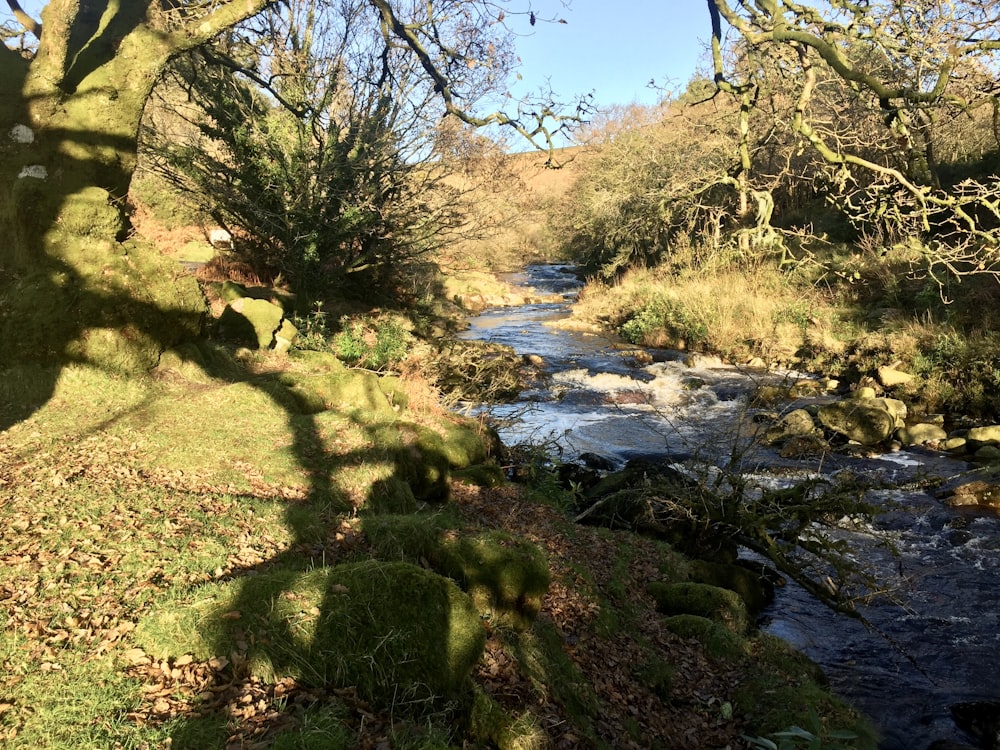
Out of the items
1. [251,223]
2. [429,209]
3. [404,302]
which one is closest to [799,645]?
[429,209]

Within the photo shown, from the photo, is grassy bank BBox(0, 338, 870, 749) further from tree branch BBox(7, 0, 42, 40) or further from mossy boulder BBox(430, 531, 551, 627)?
tree branch BBox(7, 0, 42, 40)

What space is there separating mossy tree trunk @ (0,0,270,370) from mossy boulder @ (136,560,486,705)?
3.78 m

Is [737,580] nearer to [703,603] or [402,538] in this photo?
[703,603]

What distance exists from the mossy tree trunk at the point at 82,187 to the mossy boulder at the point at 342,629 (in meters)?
3.78

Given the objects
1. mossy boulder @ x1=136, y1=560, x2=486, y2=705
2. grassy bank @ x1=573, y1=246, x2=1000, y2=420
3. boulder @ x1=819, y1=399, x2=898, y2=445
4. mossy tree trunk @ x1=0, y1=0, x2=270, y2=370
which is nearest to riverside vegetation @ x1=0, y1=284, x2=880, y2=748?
mossy boulder @ x1=136, y1=560, x2=486, y2=705

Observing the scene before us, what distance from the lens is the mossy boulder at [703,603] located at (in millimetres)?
5930

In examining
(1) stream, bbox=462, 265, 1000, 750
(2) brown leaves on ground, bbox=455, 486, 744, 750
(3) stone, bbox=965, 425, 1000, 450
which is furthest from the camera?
(3) stone, bbox=965, 425, 1000, 450

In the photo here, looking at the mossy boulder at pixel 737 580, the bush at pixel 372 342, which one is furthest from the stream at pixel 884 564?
the bush at pixel 372 342

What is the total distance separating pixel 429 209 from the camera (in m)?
14.1

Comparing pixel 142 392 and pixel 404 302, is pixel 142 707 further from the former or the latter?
pixel 404 302

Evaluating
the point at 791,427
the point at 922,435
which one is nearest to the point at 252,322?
the point at 791,427

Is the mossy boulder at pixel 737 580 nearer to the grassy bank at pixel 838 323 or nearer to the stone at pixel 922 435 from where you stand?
the grassy bank at pixel 838 323

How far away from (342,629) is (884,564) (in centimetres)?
741

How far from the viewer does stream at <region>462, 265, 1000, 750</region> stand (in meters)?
5.68
